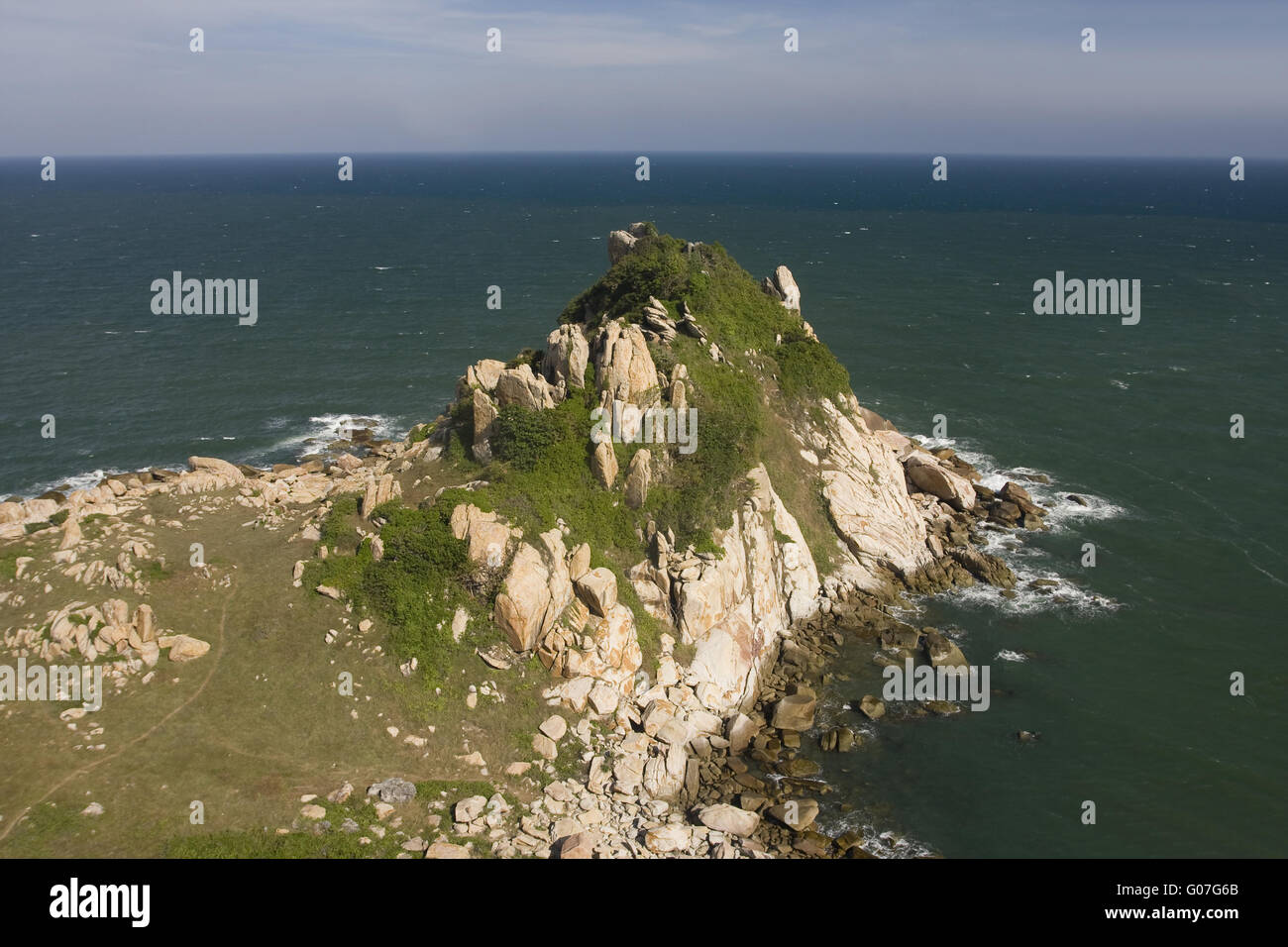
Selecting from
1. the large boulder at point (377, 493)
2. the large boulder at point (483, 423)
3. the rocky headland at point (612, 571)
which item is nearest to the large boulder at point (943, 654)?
the rocky headland at point (612, 571)

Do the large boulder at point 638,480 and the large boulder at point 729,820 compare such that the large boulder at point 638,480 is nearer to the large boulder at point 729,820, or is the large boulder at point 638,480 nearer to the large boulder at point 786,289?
the large boulder at point 729,820

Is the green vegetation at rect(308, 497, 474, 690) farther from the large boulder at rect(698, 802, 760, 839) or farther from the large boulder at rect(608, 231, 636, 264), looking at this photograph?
the large boulder at rect(608, 231, 636, 264)

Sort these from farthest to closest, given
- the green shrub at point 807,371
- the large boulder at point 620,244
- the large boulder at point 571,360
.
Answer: the large boulder at point 620,244 → the green shrub at point 807,371 → the large boulder at point 571,360

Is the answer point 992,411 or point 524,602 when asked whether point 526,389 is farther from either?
point 992,411

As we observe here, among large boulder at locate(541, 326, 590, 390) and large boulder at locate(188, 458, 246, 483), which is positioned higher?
large boulder at locate(541, 326, 590, 390)
